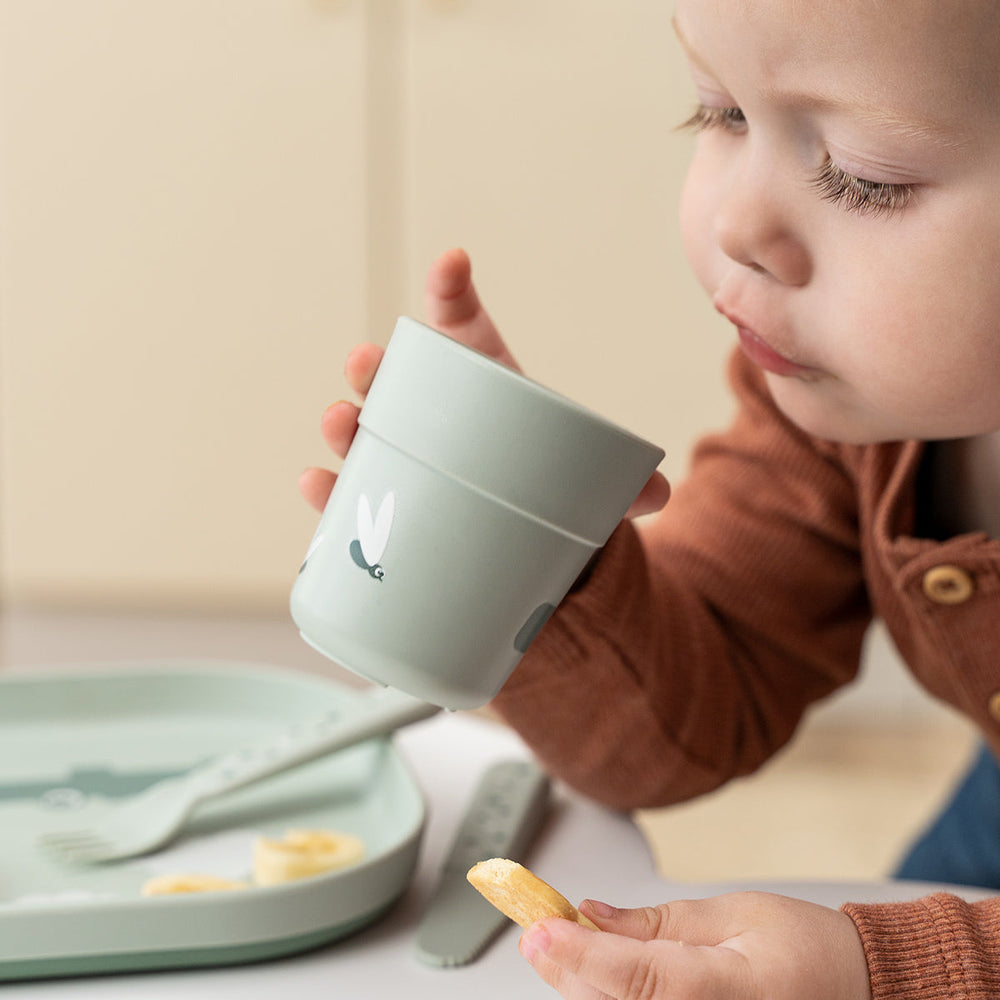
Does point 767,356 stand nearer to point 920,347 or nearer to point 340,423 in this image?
point 920,347

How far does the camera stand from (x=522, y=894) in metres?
0.38

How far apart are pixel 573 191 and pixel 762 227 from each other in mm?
1219

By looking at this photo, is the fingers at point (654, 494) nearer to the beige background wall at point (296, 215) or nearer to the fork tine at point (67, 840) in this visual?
the fork tine at point (67, 840)

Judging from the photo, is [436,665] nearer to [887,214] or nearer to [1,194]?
[887,214]

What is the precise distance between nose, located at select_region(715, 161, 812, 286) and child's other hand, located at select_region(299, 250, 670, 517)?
9 cm

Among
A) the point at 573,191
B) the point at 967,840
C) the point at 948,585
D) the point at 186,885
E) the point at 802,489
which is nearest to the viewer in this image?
the point at 186,885

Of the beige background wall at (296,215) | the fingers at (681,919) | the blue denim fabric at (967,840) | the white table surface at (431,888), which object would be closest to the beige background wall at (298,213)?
the beige background wall at (296,215)

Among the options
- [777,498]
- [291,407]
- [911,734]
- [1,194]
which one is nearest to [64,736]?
[777,498]

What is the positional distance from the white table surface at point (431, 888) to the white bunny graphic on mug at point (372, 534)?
0.48 ft

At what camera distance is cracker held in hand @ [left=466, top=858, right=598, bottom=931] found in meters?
0.38

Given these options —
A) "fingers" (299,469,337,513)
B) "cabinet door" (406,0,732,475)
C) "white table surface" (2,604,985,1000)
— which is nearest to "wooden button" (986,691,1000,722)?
"white table surface" (2,604,985,1000)

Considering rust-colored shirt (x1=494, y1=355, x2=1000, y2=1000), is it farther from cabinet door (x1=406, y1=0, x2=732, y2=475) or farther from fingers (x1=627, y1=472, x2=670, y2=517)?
cabinet door (x1=406, y1=0, x2=732, y2=475)

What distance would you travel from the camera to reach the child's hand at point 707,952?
1.20 ft

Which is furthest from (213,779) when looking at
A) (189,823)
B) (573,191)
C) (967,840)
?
(573,191)
